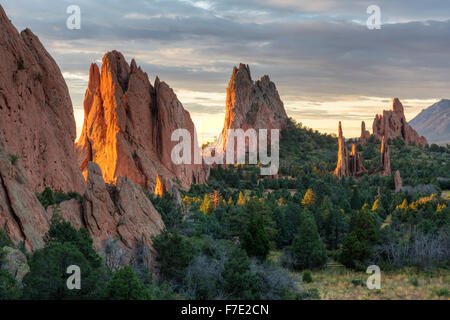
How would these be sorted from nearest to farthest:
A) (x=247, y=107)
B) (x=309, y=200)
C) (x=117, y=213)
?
(x=117, y=213)
(x=309, y=200)
(x=247, y=107)

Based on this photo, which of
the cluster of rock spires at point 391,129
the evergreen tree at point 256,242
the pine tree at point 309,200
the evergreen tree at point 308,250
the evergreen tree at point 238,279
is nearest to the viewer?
the evergreen tree at point 238,279

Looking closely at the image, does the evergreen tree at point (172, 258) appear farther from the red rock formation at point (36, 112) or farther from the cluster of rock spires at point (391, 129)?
the cluster of rock spires at point (391, 129)

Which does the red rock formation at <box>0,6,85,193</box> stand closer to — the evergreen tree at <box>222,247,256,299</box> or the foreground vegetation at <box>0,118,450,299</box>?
the foreground vegetation at <box>0,118,450,299</box>

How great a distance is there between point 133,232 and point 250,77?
117 meters

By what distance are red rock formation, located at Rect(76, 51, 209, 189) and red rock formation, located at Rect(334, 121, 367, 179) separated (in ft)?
115

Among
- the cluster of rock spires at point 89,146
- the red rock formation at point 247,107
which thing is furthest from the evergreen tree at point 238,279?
the red rock formation at point 247,107

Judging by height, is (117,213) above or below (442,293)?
above

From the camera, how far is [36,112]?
37875 mm

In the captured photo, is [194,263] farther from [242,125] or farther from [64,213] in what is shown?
[242,125]

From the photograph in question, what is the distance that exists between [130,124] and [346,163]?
160 ft

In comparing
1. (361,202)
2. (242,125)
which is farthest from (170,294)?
(242,125)

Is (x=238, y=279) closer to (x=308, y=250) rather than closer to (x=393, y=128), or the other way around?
(x=308, y=250)

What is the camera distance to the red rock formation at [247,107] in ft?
427

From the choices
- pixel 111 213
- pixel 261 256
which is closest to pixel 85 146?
pixel 261 256
